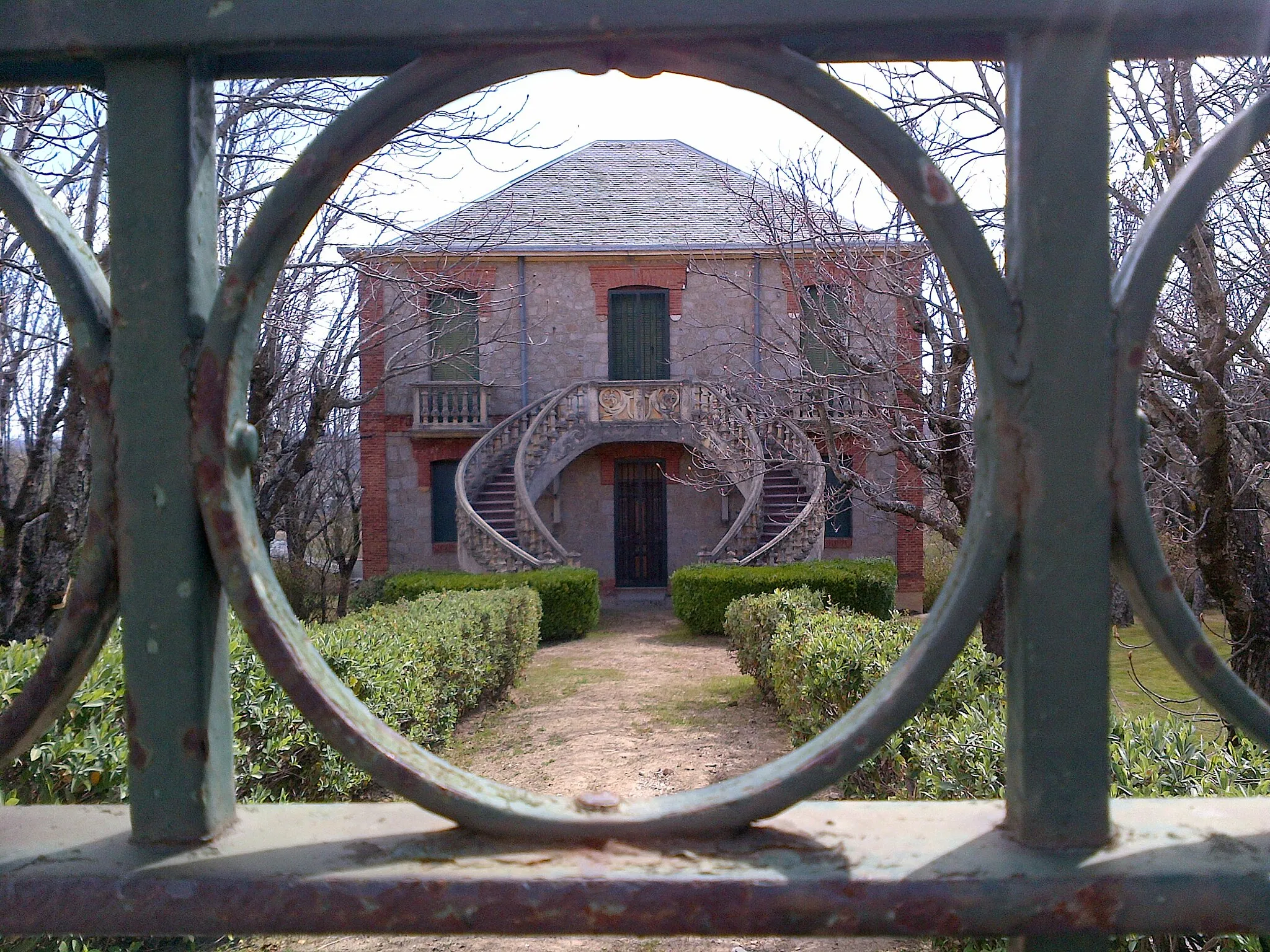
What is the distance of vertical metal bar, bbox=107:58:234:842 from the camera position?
3.41ft

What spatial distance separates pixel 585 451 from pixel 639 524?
2289 millimetres

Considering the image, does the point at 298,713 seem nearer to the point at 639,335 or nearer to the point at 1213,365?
the point at 1213,365

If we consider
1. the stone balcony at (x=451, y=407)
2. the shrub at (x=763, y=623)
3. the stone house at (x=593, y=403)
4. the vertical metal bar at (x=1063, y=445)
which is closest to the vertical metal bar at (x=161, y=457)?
the vertical metal bar at (x=1063, y=445)

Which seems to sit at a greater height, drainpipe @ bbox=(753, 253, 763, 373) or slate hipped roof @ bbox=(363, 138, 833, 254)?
slate hipped roof @ bbox=(363, 138, 833, 254)

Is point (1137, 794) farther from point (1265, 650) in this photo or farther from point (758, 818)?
point (1265, 650)

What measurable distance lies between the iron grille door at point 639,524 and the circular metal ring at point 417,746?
1974 centimetres

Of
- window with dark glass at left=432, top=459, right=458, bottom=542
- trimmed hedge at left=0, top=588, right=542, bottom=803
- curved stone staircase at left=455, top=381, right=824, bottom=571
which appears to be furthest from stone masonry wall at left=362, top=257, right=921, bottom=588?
trimmed hedge at left=0, top=588, right=542, bottom=803

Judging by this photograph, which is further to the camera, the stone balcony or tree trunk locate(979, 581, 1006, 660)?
the stone balcony

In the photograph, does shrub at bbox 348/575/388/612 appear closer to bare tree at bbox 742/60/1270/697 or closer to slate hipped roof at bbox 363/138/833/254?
slate hipped roof at bbox 363/138/833/254

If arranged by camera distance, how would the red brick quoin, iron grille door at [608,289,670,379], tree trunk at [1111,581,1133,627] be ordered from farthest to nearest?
1. iron grille door at [608,289,670,379]
2. the red brick quoin
3. tree trunk at [1111,581,1133,627]

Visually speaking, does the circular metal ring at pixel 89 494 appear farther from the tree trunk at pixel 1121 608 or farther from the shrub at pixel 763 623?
the tree trunk at pixel 1121 608

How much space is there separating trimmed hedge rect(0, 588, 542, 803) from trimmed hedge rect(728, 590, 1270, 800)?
8.84 feet

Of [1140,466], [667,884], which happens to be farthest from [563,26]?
[667,884]

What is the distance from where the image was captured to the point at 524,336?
2031cm
